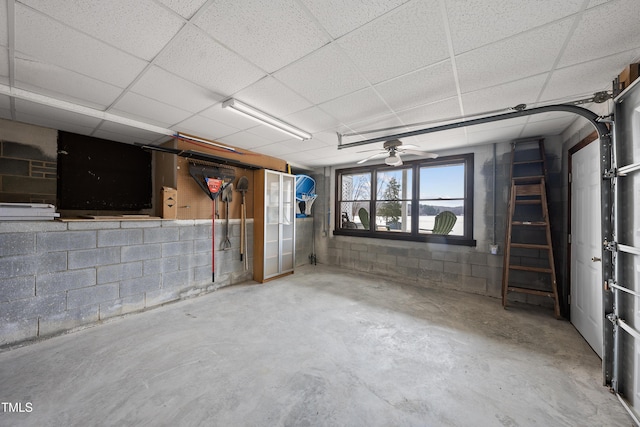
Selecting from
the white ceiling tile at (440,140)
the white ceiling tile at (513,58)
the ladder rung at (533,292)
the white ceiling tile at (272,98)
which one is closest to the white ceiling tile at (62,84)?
the white ceiling tile at (272,98)

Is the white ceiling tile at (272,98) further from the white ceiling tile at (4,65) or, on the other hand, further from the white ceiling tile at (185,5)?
the white ceiling tile at (4,65)

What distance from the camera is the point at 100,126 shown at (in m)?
3.12

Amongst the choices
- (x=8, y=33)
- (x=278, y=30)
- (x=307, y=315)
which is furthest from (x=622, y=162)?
(x=8, y=33)

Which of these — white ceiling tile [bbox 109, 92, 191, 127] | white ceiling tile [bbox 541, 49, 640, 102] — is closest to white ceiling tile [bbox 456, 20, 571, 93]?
white ceiling tile [bbox 541, 49, 640, 102]

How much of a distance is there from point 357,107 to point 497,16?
135 cm

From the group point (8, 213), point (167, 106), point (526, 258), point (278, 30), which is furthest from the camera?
point (526, 258)

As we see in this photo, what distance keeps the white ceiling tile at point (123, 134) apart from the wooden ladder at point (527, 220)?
5.61m

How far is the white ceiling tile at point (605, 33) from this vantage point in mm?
1291

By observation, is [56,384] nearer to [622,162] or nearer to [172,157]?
[172,157]

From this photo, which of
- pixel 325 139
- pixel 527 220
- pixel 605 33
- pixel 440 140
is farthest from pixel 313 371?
pixel 527 220

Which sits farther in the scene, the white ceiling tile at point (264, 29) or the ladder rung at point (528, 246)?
the ladder rung at point (528, 246)

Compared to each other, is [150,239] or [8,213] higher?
[8,213]

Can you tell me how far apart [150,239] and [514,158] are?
5739mm

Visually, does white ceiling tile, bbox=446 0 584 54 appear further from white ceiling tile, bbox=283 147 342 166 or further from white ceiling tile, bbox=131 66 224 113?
white ceiling tile, bbox=283 147 342 166
